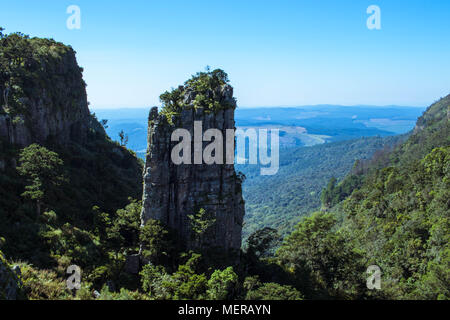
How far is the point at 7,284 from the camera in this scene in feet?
56.9

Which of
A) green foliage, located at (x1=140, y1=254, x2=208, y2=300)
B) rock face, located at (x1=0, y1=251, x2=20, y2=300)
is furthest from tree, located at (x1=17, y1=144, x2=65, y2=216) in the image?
rock face, located at (x1=0, y1=251, x2=20, y2=300)

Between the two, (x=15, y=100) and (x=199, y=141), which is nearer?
(x=199, y=141)

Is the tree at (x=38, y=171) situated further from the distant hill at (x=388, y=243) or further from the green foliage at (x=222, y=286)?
the distant hill at (x=388, y=243)

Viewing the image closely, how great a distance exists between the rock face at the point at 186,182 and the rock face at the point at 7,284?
1379cm

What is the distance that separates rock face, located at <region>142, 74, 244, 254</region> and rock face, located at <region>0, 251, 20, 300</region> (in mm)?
13792

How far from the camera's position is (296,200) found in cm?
16650

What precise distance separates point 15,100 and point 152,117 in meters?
21.6

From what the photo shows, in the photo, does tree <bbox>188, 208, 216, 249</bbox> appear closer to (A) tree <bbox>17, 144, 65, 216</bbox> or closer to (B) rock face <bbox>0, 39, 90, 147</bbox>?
(A) tree <bbox>17, 144, 65, 216</bbox>

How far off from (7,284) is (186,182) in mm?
16747

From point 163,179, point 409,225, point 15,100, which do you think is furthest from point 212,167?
point 409,225

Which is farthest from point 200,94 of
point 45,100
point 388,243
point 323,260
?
point 388,243
